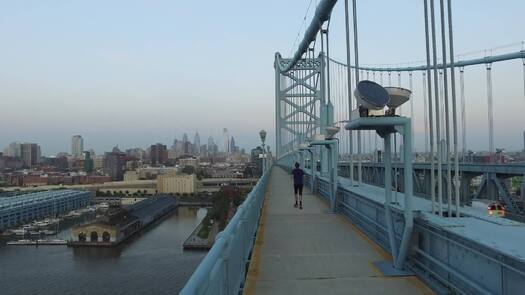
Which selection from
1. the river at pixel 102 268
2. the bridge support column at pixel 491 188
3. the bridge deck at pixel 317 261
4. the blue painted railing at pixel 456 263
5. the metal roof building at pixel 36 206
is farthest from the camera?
the metal roof building at pixel 36 206

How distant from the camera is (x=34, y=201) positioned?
88562 millimetres

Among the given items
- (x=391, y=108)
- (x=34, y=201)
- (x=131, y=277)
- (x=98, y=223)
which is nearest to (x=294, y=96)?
(x=131, y=277)

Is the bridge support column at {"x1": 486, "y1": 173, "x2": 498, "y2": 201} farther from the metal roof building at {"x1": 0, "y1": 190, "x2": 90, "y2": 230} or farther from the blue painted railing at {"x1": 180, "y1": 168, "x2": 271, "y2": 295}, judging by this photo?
the metal roof building at {"x1": 0, "y1": 190, "x2": 90, "y2": 230}

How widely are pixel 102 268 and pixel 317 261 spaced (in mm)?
45131

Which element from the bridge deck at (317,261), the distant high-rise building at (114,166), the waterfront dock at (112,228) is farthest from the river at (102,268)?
the distant high-rise building at (114,166)

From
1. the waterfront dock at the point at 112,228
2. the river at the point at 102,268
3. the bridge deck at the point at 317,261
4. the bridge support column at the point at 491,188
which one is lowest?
the river at the point at 102,268

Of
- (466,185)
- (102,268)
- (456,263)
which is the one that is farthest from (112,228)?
(456,263)

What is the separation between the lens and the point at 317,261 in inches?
239

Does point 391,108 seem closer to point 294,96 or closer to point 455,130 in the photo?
point 455,130

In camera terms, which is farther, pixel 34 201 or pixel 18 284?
pixel 34 201

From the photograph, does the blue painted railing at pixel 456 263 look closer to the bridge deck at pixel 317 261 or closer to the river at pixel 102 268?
the bridge deck at pixel 317 261

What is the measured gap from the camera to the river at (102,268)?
1487 inches

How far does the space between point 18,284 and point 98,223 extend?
2177 cm

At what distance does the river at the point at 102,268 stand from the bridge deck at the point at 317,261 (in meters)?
29.1
